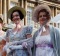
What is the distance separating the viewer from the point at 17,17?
418 centimetres

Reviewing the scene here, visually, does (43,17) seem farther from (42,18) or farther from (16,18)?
(16,18)

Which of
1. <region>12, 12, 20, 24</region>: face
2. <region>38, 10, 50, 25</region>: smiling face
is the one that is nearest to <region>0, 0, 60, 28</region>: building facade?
A: <region>12, 12, 20, 24</region>: face

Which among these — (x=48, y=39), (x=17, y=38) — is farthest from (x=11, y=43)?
(x=48, y=39)

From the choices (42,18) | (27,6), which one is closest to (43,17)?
(42,18)

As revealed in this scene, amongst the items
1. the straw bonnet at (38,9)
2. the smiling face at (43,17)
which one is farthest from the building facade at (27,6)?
the smiling face at (43,17)

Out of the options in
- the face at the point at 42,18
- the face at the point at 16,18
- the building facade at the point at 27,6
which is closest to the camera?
the face at the point at 42,18

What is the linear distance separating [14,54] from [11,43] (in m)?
0.16

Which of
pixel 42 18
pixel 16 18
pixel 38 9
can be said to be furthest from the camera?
pixel 16 18

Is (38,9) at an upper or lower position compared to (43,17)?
upper

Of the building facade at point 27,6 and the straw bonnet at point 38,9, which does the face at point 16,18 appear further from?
the building facade at point 27,6

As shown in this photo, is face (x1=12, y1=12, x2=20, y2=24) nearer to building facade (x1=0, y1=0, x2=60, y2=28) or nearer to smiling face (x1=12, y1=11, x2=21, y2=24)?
smiling face (x1=12, y1=11, x2=21, y2=24)

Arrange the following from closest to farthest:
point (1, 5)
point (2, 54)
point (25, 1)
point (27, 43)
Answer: point (27, 43) → point (2, 54) → point (1, 5) → point (25, 1)

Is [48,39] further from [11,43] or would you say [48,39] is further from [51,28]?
[11,43]

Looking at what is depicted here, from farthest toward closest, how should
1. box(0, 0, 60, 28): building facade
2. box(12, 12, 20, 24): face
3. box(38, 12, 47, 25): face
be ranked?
1. box(0, 0, 60, 28): building facade
2. box(12, 12, 20, 24): face
3. box(38, 12, 47, 25): face
